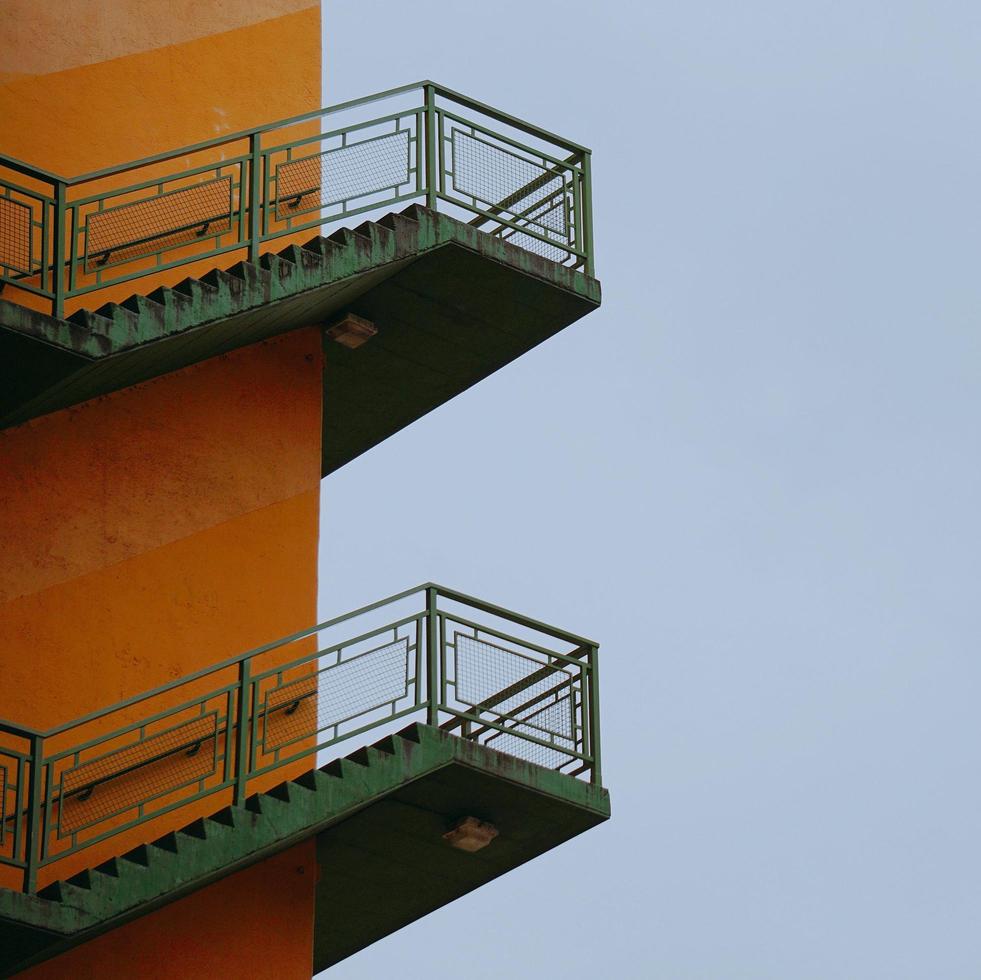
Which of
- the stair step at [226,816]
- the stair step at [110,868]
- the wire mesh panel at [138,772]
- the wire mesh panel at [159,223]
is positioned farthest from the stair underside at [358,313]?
the stair step at [110,868]

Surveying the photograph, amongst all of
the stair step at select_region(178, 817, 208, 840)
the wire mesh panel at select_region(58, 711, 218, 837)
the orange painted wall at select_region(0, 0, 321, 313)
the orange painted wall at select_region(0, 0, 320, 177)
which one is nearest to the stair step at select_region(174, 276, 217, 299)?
the orange painted wall at select_region(0, 0, 321, 313)

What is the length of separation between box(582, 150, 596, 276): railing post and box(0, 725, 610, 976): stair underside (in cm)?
493

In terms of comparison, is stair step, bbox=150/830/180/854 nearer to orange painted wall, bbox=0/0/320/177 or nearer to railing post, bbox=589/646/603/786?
railing post, bbox=589/646/603/786

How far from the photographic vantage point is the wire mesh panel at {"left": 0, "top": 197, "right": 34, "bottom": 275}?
20875 millimetres

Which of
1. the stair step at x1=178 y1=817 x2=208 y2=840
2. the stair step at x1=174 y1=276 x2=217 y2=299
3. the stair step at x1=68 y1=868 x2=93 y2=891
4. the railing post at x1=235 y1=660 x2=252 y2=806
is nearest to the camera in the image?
the stair step at x1=68 y1=868 x2=93 y2=891

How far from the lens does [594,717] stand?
70.3ft

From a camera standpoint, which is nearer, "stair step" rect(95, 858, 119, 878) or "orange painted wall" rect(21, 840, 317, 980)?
"stair step" rect(95, 858, 119, 878)

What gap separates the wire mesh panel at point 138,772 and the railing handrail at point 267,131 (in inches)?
171

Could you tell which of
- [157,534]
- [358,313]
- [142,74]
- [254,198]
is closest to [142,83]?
[142,74]

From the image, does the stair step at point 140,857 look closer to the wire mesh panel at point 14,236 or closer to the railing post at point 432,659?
the railing post at point 432,659

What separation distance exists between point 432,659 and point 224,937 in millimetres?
2848

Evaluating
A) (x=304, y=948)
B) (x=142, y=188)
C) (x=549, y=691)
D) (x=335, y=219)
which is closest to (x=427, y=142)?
(x=335, y=219)

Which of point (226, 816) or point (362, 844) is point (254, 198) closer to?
point (226, 816)

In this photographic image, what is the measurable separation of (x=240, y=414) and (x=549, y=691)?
3.72 metres
